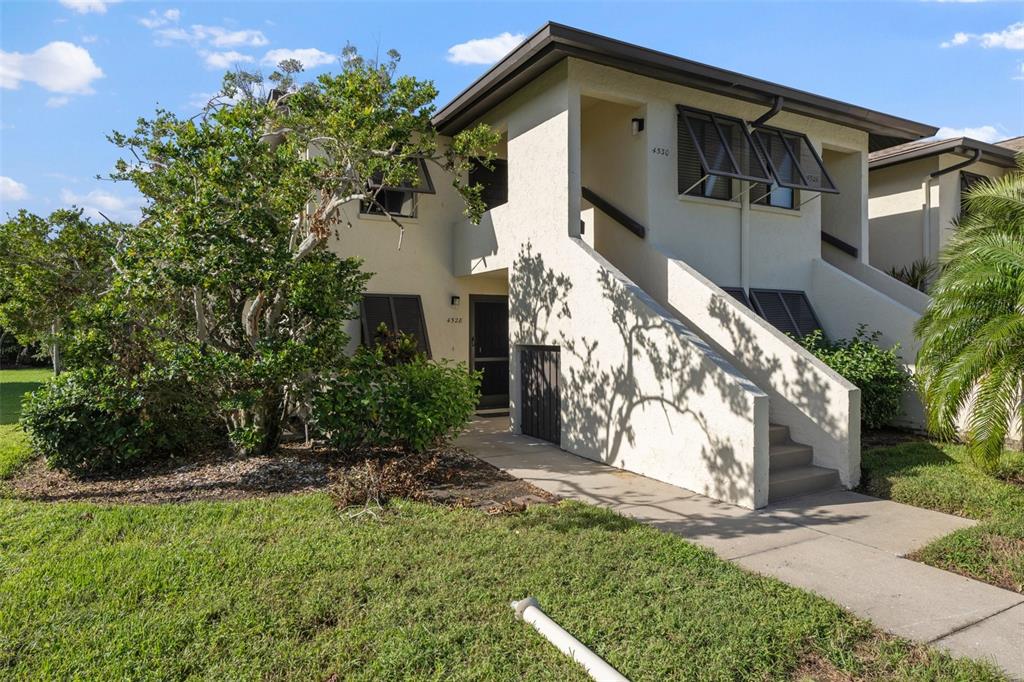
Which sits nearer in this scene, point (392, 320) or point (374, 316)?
point (374, 316)

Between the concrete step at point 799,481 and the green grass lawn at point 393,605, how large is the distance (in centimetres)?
223

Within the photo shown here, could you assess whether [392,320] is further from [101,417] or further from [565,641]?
[565,641]

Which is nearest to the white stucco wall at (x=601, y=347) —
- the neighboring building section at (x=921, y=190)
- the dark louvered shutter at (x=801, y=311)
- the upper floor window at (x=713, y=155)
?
the upper floor window at (x=713, y=155)

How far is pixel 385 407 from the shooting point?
26.2 feet

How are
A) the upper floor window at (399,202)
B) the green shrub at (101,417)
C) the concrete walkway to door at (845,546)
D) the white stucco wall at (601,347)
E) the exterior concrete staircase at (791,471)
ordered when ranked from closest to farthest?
the concrete walkway to door at (845,546) → the white stucco wall at (601,347) → the exterior concrete staircase at (791,471) → the green shrub at (101,417) → the upper floor window at (399,202)

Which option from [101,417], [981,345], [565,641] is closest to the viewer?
[565,641]

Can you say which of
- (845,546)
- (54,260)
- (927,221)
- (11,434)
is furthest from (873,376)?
(11,434)

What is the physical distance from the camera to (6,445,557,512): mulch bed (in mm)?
6762

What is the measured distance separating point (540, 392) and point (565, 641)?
6.97 meters

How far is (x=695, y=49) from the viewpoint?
1059cm

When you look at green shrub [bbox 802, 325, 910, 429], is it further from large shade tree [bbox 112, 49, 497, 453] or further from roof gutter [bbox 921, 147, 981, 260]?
roof gutter [bbox 921, 147, 981, 260]

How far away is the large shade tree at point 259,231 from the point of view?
721cm

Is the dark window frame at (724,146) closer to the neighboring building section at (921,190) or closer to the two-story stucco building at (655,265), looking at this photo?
the two-story stucco building at (655,265)

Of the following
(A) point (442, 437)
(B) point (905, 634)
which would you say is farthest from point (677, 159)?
(B) point (905, 634)
